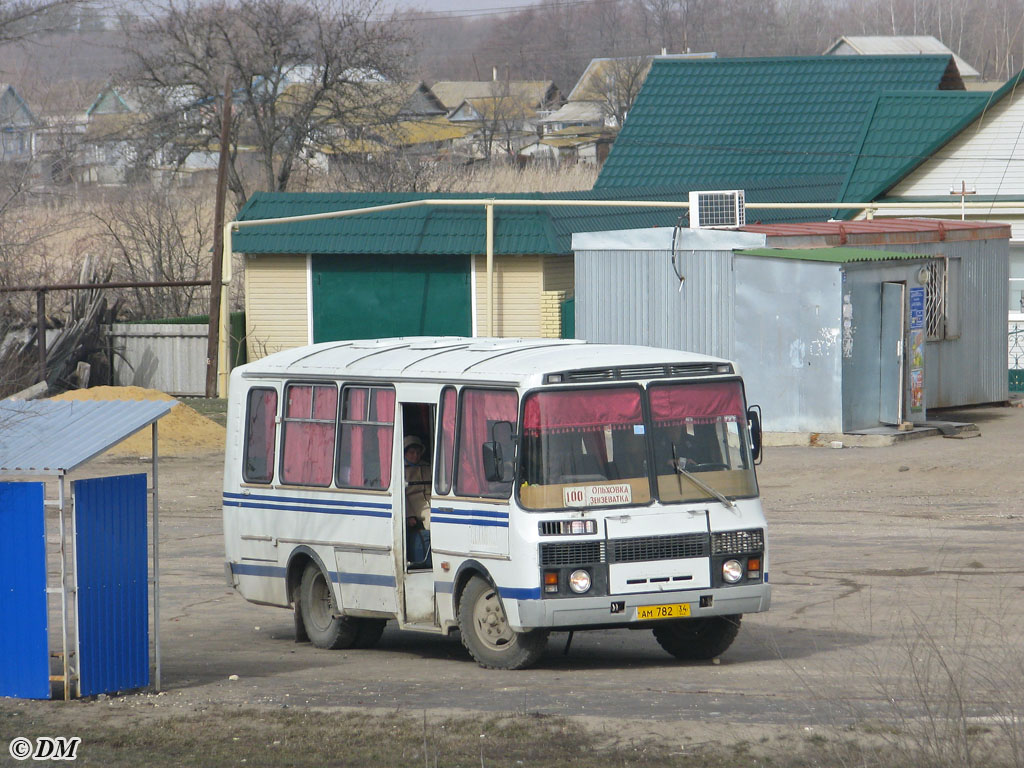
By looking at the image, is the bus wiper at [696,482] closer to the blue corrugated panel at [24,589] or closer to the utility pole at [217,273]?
the blue corrugated panel at [24,589]

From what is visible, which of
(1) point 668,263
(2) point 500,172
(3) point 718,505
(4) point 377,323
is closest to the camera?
(3) point 718,505

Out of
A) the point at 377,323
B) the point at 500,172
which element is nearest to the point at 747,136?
the point at 377,323

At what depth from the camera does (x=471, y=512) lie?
10414mm

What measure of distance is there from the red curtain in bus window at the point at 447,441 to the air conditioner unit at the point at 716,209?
14.9 meters

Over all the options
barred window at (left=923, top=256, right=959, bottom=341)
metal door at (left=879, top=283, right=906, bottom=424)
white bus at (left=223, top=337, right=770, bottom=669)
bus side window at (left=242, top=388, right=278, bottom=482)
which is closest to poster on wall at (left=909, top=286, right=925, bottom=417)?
metal door at (left=879, top=283, right=906, bottom=424)

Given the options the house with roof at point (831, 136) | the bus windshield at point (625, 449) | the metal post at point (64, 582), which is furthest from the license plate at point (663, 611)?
the house with roof at point (831, 136)

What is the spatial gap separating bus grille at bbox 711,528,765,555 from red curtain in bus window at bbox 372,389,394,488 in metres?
2.50

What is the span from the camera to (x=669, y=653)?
37.0ft

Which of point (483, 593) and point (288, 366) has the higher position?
point (288, 366)

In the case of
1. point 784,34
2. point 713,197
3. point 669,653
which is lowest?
point 669,653

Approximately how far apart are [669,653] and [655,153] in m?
26.9

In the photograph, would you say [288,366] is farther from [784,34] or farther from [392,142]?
[784,34]

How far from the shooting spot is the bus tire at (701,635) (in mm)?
10742

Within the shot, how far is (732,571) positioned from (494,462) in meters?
1.82
